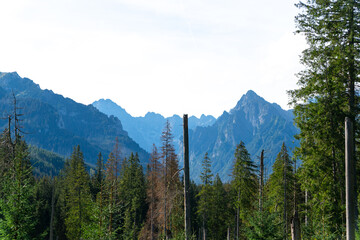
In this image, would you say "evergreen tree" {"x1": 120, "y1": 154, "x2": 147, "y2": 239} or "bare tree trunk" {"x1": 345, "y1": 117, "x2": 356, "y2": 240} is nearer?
"bare tree trunk" {"x1": 345, "y1": 117, "x2": 356, "y2": 240}

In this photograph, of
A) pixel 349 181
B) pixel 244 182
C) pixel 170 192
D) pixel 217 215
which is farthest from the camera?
pixel 217 215

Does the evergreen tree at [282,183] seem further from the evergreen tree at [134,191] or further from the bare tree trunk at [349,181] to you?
the evergreen tree at [134,191]

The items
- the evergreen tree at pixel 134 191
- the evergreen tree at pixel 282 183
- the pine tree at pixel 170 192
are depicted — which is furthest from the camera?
the evergreen tree at pixel 134 191

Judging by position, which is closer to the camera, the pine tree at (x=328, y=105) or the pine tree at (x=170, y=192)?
the pine tree at (x=328, y=105)

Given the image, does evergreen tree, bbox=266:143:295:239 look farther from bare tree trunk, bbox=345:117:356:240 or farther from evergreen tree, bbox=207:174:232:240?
bare tree trunk, bbox=345:117:356:240

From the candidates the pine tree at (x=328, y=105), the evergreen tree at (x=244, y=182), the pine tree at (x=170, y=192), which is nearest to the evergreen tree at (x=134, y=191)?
the pine tree at (x=170, y=192)

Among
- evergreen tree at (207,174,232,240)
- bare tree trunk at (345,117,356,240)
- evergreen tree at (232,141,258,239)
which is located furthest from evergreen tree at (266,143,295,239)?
bare tree trunk at (345,117,356,240)

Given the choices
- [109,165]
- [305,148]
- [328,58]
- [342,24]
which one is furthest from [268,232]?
[109,165]

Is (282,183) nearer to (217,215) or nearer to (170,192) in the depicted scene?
(170,192)

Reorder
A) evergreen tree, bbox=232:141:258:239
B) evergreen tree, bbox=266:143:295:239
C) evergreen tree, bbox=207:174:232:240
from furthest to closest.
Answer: evergreen tree, bbox=207:174:232:240 → evergreen tree, bbox=232:141:258:239 → evergreen tree, bbox=266:143:295:239

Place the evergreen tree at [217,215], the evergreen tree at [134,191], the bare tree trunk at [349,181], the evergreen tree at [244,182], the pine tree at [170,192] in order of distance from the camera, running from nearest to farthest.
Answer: the bare tree trunk at [349,181]
the pine tree at [170,192]
the evergreen tree at [244,182]
the evergreen tree at [217,215]
the evergreen tree at [134,191]

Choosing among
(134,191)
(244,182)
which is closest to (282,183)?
(244,182)

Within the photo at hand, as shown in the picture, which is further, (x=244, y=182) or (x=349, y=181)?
(x=244, y=182)

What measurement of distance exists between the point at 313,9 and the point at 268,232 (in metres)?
11.6
